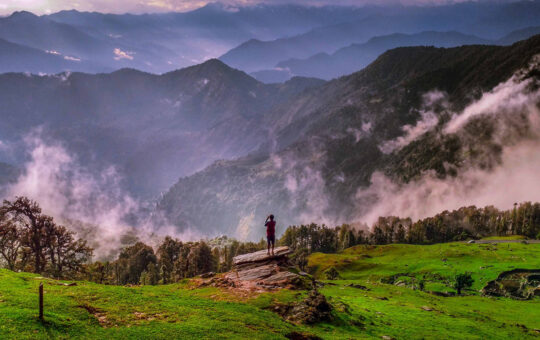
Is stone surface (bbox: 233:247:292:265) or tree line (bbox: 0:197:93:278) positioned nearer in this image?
stone surface (bbox: 233:247:292:265)

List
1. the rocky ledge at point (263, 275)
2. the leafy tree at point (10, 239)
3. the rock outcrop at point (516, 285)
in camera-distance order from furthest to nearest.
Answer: the rock outcrop at point (516, 285) → the leafy tree at point (10, 239) → the rocky ledge at point (263, 275)

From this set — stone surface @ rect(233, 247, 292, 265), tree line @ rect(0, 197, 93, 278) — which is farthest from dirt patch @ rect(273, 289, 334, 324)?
tree line @ rect(0, 197, 93, 278)

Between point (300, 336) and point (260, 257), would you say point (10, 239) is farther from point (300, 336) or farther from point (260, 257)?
point (300, 336)

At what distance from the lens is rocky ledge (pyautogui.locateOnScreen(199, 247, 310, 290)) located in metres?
46.1

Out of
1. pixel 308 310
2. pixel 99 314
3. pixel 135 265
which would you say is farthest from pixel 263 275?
pixel 135 265

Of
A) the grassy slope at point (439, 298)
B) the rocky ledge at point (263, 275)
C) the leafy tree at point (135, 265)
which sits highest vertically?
Result: the rocky ledge at point (263, 275)

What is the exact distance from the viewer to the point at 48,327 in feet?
76.7

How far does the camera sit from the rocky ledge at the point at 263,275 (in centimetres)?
4612

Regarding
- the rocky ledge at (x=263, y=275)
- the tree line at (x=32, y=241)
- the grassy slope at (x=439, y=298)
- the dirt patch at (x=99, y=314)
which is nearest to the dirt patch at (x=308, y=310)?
the grassy slope at (x=439, y=298)

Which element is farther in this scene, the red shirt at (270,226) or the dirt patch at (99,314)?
A: the red shirt at (270,226)

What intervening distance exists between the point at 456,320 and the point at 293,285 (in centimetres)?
2889

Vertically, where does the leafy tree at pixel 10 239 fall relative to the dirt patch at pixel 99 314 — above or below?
above

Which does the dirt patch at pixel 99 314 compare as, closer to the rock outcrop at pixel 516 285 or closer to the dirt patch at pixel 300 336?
the dirt patch at pixel 300 336

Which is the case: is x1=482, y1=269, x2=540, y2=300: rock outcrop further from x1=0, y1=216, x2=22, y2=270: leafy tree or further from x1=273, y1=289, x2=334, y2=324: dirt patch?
x1=0, y1=216, x2=22, y2=270: leafy tree
